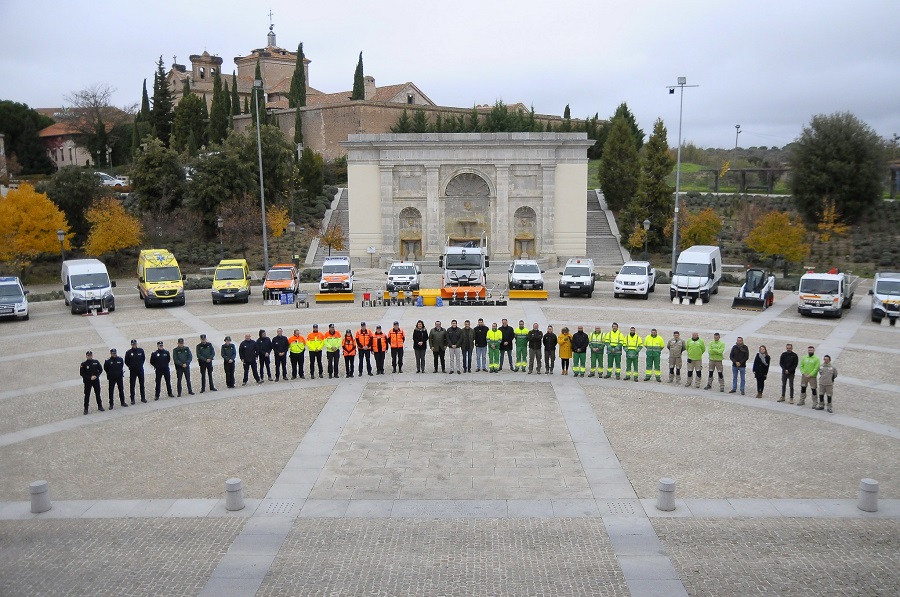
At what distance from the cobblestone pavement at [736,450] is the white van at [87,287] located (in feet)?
68.3

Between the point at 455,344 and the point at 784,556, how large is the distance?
10.2m

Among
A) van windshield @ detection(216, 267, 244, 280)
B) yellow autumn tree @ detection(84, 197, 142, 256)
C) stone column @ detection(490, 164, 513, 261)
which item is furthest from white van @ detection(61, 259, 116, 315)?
stone column @ detection(490, 164, 513, 261)

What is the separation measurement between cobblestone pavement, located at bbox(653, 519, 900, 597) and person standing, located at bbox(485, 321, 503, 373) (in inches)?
338

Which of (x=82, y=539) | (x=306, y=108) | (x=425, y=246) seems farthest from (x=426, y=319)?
(x=306, y=108)

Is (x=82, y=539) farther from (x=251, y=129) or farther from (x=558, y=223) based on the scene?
(x=251, y=129)

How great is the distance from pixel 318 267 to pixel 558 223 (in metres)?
14.6

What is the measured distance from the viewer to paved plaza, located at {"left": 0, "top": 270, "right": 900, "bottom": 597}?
29.6 feet

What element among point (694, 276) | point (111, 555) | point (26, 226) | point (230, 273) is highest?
point (26, 226)

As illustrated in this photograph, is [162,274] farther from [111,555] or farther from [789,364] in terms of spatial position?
[789,364]

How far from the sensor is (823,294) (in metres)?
26.3

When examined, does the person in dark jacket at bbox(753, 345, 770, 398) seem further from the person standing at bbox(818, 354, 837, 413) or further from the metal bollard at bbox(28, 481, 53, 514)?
the metal bollard at bbox(28, 481, 53, 514)

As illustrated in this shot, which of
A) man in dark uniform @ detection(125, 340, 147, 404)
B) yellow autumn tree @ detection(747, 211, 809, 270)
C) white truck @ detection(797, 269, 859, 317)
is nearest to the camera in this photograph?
man in dark uniform @ detection(125, 340, 147, 404)

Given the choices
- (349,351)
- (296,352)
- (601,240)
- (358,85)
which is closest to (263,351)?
(296,352)

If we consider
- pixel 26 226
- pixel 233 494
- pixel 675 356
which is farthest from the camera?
pixel 26 226
